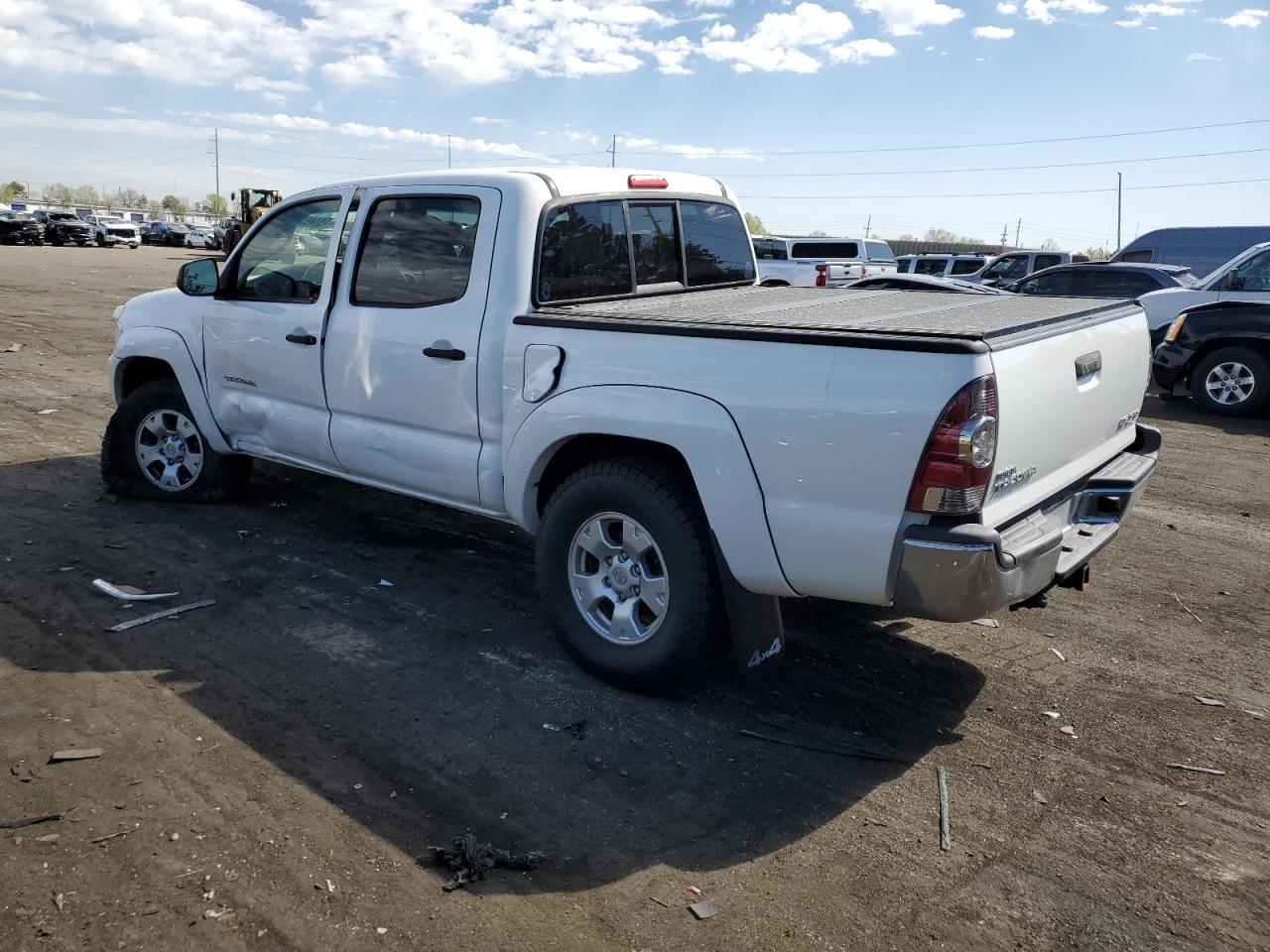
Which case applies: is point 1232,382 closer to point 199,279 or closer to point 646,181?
point 646,181

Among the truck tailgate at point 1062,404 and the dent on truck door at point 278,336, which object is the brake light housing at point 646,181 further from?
the truck tailgate at point 1062,404

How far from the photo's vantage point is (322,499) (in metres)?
6.81

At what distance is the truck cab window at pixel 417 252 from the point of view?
4613mm

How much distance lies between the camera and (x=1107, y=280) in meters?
14.9

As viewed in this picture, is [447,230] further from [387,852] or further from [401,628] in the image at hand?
[387,852]

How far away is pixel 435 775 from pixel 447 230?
98.0 inches

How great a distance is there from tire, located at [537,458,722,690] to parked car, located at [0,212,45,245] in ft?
171

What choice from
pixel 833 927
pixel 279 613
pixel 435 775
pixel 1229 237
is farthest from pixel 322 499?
pixel 1229 237

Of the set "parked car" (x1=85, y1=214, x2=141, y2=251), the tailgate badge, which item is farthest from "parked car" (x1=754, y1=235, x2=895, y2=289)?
"parked car" (x1=85, y1=214, x2=141, y2=251)

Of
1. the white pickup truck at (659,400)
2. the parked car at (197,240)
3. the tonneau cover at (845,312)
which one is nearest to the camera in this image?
the white pickup truck at (659,400)

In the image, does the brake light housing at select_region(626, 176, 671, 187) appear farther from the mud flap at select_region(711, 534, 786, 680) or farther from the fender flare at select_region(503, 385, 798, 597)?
the mud flap at select_region(711, 534, 786, 680)

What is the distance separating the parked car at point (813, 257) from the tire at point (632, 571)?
20106 millimetres

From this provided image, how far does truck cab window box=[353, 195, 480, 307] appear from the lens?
15.1ft

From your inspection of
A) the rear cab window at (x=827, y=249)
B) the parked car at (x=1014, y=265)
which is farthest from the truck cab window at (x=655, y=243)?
the rear cab window at (x=827, y=249)
